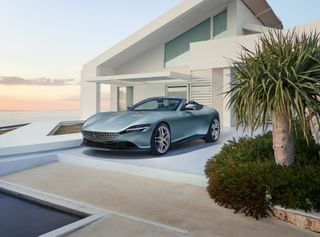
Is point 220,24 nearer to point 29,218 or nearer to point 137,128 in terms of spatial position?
point 137,128

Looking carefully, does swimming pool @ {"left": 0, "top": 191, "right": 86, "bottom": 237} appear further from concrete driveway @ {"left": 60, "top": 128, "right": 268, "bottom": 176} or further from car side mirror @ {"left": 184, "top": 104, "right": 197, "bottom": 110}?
car side mirror @ {"left": 184, "top": 104, "right": 197, "bottom": 110}

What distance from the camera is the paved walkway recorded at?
2.85 metres

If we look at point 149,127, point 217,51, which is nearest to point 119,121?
point 149,127

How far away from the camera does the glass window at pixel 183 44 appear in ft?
46.2

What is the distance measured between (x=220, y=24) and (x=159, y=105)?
857 centimetres

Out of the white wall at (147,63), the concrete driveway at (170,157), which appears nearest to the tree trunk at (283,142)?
the concrete driveway at (170,157)

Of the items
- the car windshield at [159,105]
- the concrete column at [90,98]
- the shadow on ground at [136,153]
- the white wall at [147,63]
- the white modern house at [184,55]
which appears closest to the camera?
the shadow on ground at [136,153]

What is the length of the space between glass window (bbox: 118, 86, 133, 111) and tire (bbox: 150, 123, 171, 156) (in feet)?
34.9

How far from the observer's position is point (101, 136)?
5.59m

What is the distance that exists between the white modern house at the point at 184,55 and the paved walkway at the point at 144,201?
23.4 ft

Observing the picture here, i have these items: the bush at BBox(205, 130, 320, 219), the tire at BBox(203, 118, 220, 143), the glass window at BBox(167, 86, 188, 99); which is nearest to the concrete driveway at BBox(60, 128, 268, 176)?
the tire at BBox(203, 118, 220, 143)

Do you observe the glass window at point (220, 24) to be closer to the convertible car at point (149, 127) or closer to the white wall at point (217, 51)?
the white wall at point (217, 51)

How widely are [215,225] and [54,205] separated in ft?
6.67

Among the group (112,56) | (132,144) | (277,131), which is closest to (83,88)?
(112,56)
